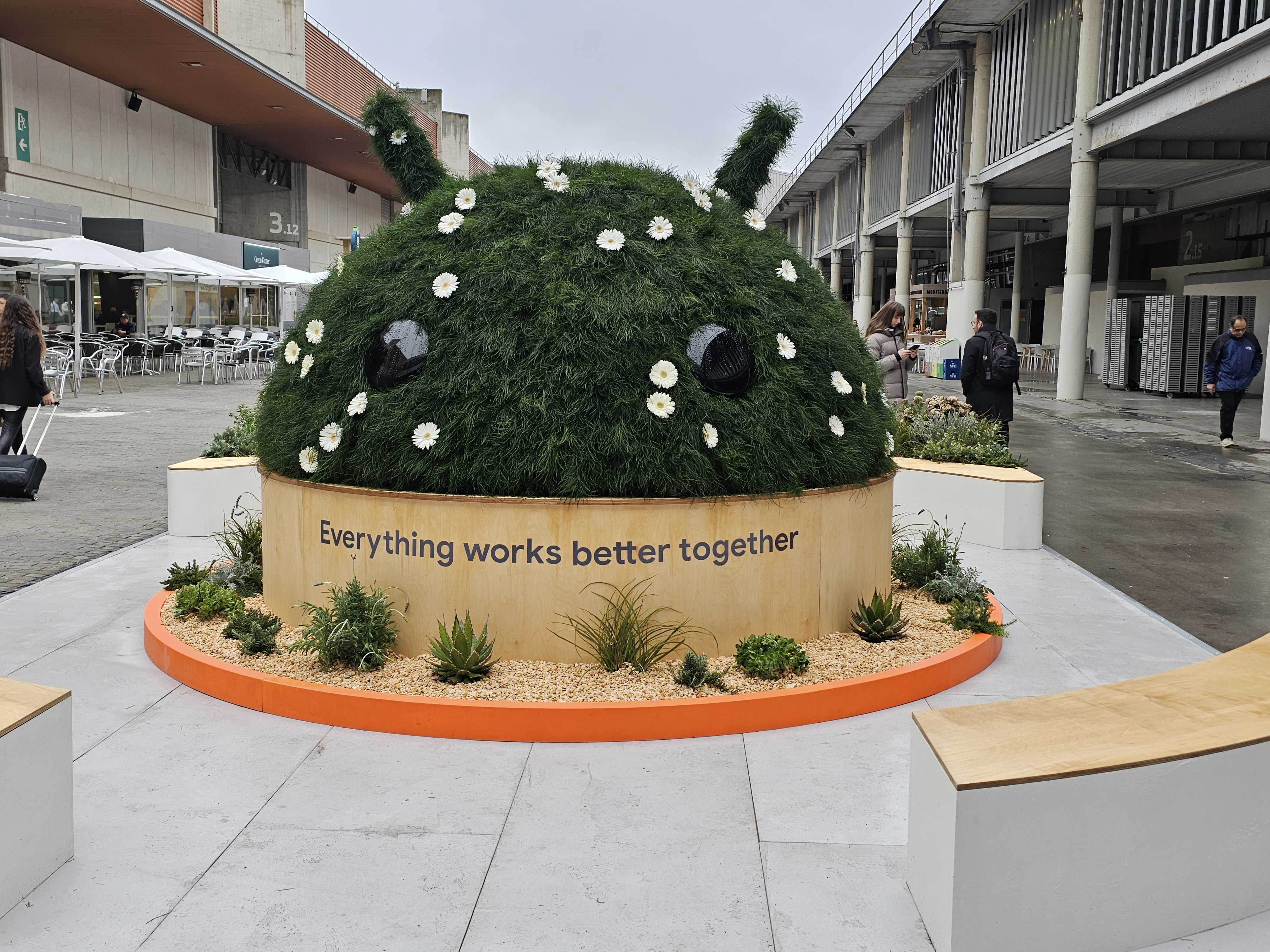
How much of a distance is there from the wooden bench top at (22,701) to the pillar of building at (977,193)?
99.7 feet

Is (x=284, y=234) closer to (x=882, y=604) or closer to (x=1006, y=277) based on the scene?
(x=1006, y=277)

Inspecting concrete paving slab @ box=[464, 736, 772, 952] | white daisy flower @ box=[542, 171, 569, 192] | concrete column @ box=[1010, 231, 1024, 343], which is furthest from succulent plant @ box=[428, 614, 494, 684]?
concrete column @ box=[1010, 231, 1024, 343]

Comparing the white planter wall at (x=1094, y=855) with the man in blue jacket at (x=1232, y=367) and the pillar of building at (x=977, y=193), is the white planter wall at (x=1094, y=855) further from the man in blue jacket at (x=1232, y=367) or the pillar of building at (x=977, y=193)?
the pillar of building at (x=977, y=193)

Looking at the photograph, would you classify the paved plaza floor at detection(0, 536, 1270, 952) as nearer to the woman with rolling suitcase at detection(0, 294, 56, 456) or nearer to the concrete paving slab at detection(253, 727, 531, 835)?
the concrete paving slab at detection(253, 727, 531, 835)

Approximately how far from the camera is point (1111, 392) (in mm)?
29844

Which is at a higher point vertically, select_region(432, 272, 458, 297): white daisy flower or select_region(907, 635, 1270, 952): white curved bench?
select_region(432, 272, 458, 297): white daisy flower

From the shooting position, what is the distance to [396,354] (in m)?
5.63

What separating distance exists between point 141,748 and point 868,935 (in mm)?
3123

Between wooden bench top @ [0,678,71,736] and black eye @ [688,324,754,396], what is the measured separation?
318 cm

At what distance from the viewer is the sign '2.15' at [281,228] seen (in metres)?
46.9

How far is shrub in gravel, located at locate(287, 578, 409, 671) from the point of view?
5145mm

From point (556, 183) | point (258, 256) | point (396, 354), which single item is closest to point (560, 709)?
point (396, 354)

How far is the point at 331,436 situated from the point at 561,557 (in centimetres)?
137

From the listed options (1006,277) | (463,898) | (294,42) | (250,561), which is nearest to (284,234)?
(294,42)
